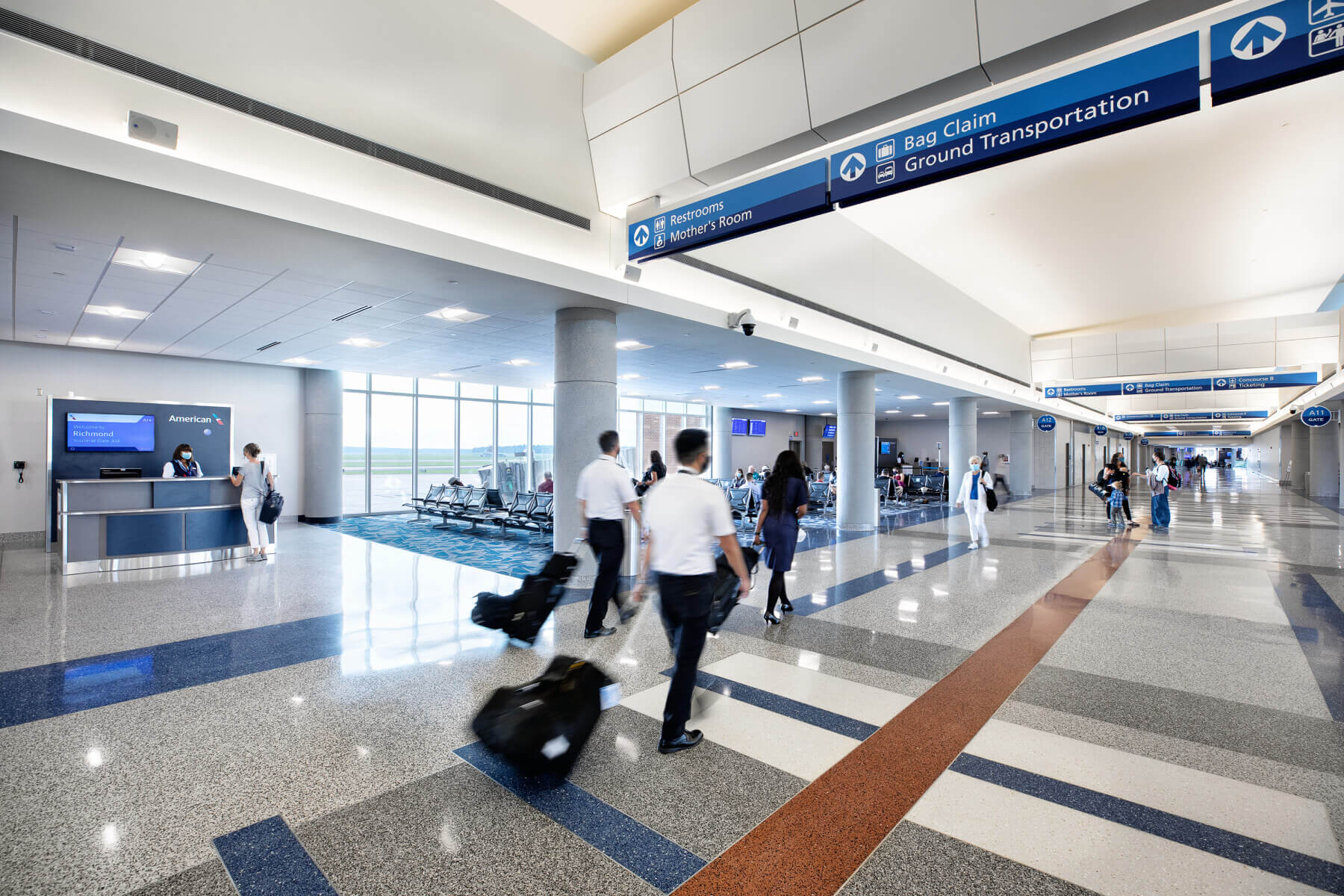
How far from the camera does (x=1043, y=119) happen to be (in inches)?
156

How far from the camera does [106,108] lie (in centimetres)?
437

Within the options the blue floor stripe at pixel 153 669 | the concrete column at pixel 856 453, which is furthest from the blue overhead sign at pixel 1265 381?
the blue floor stripe at pixel 153 669

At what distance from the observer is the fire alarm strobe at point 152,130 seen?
438 cm

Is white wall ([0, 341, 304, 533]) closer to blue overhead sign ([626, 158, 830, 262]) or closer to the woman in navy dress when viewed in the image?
blue overhead sign ([626, 158, 830, 262])

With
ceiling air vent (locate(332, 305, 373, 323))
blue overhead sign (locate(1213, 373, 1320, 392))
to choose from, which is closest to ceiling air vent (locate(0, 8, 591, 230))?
ceiling air vent (locate(332, 305, 373, 323))

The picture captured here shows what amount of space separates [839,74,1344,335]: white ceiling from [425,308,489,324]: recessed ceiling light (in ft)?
21.9

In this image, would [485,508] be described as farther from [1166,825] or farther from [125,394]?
[1166,825]

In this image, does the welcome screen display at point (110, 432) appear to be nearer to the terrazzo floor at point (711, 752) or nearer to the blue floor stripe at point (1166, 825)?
the terrazzo floor at point (711, 752)

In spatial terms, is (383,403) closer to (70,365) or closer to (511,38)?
(70,365)

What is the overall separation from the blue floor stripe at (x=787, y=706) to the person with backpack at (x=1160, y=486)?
13530mm

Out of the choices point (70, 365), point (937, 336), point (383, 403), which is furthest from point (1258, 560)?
point (70, 365)

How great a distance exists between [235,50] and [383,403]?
14.0 m

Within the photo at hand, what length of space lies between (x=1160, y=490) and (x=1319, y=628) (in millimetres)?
9753

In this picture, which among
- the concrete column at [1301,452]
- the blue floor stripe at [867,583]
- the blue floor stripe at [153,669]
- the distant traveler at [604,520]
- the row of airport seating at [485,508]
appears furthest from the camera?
the concrete column at [1301,452]
